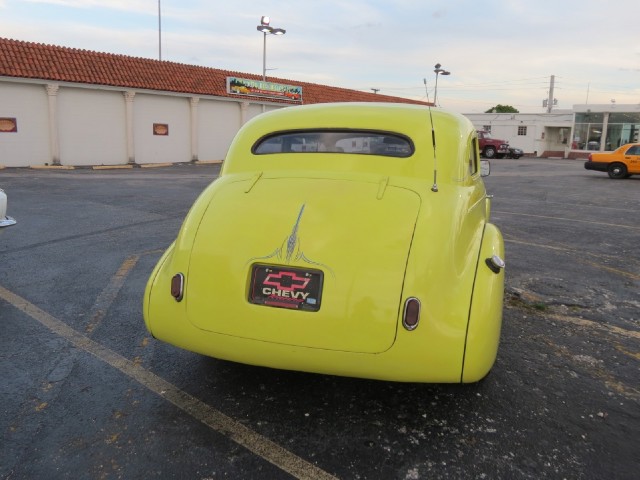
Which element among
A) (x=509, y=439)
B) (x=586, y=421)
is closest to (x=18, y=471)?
(x=509, y=439)

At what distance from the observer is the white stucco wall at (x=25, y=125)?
19.2 meters

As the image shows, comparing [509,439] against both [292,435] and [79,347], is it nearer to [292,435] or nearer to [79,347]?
[292,435]

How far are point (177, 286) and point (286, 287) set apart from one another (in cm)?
67

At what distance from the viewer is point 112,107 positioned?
22.3m

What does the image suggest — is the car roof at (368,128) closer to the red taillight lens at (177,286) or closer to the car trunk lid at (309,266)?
the car trunk lid at (309,266)

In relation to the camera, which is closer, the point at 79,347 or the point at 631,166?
the point at 79,347

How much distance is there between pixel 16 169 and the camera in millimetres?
18984

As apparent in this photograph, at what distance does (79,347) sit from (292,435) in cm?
191

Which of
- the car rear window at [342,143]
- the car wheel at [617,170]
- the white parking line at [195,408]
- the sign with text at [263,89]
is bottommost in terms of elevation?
the white parking line at [195,408]

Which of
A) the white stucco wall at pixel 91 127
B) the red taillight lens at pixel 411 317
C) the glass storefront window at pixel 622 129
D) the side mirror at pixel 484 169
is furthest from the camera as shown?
the glass storefront window at pixel 622 129

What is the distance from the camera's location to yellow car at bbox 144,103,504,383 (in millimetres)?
2555

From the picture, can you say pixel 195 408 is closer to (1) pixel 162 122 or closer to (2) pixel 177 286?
(2) pixel 177 286

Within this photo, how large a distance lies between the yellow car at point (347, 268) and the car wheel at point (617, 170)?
20.0 metres

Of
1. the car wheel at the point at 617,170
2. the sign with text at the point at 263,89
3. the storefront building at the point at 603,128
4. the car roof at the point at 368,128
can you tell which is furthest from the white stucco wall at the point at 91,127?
the storefront building at the point at 603,128
